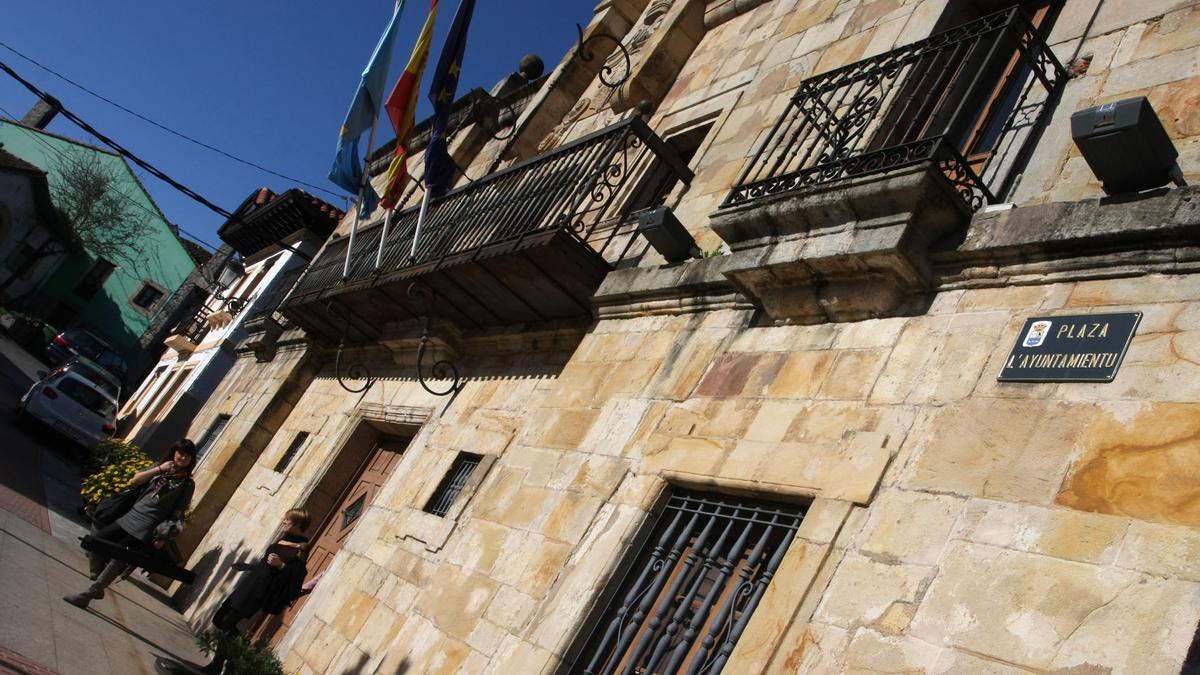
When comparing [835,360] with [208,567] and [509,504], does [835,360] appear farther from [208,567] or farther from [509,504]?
[208,567]

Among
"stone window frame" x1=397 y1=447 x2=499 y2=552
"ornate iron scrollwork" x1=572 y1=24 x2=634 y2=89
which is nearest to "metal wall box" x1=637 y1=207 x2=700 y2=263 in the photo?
"stone window frame" x1=397 y1=447 x2=499 y2=552

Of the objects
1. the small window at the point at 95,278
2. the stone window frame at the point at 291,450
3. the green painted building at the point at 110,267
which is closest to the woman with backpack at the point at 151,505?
the stone window frame at the point at 291,450

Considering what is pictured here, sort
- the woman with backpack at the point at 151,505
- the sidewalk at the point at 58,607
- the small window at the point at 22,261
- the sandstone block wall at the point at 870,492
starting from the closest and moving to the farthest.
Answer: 1. the sandstone block wall at the point at 870,492
2. the sidewalk at the point at 58,607
3. the woman with backpack at the point at 151,505
4. the small window at the point at 22,261

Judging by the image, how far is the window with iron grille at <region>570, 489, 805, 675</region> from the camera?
13.1 ft

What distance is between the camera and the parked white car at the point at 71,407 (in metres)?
15.7

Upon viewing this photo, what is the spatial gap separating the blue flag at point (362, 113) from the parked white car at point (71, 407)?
9.03 metres

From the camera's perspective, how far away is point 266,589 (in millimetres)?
6758

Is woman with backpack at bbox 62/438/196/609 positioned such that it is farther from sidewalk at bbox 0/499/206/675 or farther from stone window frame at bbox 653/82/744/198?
stone window frame at bbox 653/82/744/198

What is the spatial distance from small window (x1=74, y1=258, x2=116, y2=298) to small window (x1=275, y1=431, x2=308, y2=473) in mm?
34204

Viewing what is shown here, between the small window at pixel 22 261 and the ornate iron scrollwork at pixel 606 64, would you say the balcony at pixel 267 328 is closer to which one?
the ornate iron scrollwork at pixel 606 64

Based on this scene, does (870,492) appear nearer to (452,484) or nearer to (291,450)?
(452,484)

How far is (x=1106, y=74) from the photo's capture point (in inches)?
180

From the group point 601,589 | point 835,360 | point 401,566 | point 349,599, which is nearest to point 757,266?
point 835,360

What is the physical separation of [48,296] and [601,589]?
1639 inches
